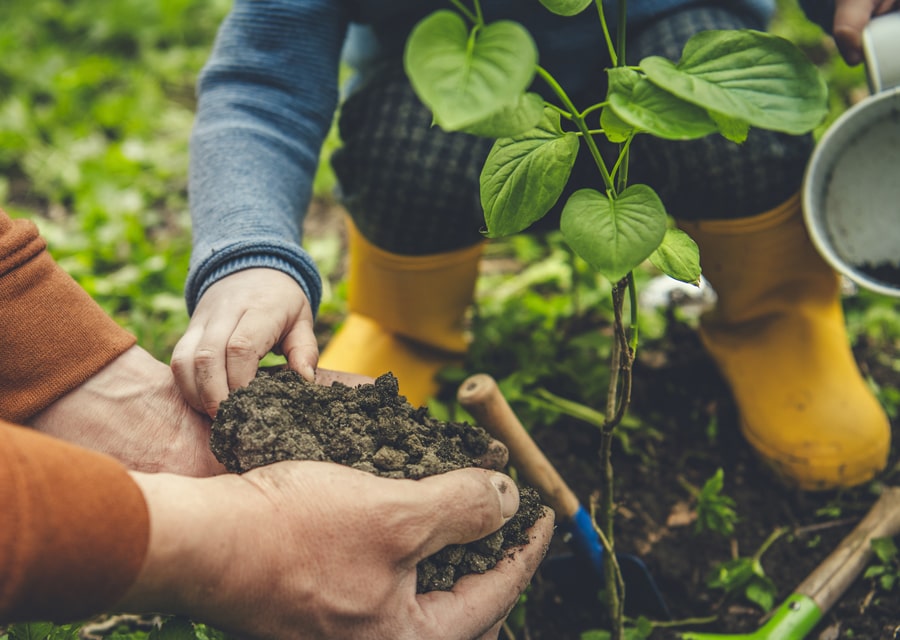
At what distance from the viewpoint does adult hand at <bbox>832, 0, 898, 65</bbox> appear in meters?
1.37

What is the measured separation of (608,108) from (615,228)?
0.49ft

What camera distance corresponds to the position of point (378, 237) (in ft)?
5.53

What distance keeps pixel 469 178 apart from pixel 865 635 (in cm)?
111

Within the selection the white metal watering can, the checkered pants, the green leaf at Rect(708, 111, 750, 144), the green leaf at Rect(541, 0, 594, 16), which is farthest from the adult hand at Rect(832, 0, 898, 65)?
the green leaf at Rect(541, 0, 594, 16)

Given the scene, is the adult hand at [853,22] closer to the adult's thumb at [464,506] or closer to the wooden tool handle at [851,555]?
the wooden tool handle at [851,555]

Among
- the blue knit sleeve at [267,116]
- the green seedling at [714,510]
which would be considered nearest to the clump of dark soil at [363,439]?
the blue knit sleeve at [267,116]

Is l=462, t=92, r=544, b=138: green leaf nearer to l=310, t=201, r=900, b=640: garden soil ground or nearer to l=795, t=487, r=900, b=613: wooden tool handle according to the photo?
l=310, t=201, r=900, b=640: garden soil ground

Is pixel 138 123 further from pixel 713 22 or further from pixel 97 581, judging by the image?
pixel 97 581

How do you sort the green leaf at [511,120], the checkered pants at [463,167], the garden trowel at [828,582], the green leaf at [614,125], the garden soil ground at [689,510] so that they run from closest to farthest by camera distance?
the green leaf at [511,120]
the green leaf at [614,125]
the garden trowel at [828,582]
the garden soil ground at [689,510]
the checkered pants at [463,167]

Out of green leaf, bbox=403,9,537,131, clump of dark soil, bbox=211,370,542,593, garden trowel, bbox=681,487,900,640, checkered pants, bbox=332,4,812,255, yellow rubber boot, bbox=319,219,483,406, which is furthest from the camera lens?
yellow rubber boot, bbox=319,219,483,406

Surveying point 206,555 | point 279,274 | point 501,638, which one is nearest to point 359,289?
point 279,274

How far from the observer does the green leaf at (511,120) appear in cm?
75

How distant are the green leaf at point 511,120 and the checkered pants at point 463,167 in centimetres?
77

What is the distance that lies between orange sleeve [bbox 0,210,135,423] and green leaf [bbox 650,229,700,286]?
91 cm
